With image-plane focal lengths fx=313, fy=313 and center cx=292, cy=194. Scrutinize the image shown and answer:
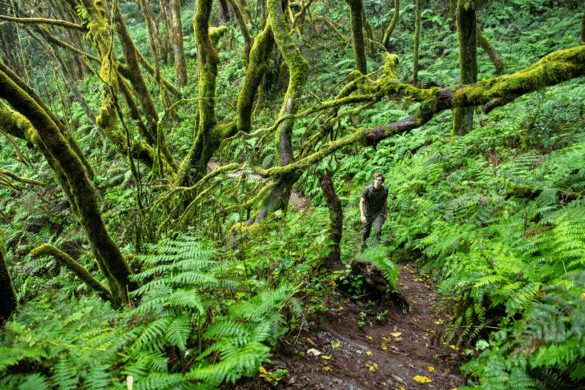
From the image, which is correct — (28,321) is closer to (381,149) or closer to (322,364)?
(322,364)

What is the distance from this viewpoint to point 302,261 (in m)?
3.71

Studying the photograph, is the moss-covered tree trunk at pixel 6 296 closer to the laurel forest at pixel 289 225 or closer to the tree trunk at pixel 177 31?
the laurel forest at pixel 289 225

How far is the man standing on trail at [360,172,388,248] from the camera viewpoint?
5.95 meters

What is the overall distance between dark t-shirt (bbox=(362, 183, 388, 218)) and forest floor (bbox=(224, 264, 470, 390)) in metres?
2.26

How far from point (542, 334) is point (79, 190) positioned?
4.12m

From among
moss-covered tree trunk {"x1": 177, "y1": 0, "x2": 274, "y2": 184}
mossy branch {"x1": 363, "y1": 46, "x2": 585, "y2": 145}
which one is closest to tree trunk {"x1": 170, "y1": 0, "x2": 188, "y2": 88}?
moss-covered tree trunk {"x1": 177, "y1": 0, "x2": 274, "y2": 184}

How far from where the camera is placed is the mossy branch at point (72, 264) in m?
3.56

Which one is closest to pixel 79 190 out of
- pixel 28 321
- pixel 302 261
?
pixel 28 321

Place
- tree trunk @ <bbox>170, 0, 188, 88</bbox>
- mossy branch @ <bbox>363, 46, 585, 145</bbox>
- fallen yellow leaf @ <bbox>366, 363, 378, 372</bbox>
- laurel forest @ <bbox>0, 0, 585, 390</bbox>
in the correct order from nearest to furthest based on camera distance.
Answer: laurel forest @ <bbox>0, 0, 585, 390</bbox> → fallen yellow leaf @ <bbox>366, 363, 378, 372</bbox> → mossy branch @ <bbox>363, 46, 585, 145</bbox> → tree trunk @ <bbox>170, 0, 188, 88</bbox>

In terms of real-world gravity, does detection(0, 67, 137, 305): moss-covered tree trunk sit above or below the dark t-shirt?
above

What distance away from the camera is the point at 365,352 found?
3012 mm

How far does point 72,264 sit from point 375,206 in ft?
16.1

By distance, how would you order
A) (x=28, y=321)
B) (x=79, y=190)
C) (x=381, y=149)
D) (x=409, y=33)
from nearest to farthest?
(x=28, y=321), (x=79, y=190), (x=381, y=149), (x=409, y=33)

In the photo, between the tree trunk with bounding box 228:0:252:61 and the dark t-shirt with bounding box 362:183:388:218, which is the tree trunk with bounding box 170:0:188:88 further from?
the dark t-shirt with bounding box 362:183:388:218
